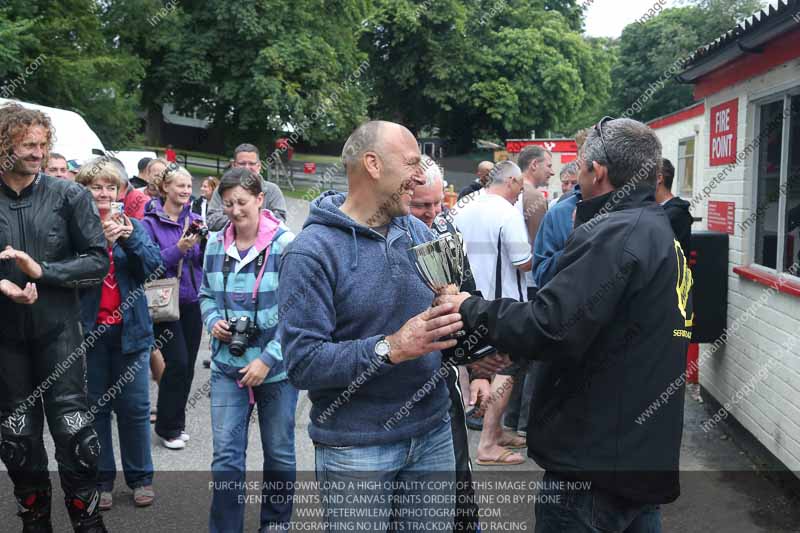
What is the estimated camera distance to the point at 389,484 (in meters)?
2.70

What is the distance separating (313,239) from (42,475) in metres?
2.37

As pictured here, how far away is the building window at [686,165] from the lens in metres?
15.8

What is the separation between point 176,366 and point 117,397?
3.58 ft

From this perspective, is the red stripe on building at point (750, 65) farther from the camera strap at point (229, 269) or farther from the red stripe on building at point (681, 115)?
the red stripe on building at point (681, 115)

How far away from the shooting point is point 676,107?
5234 cm

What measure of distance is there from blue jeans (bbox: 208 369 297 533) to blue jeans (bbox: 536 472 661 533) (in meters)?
1.79

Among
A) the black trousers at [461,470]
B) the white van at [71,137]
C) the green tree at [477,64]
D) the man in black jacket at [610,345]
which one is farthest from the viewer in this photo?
the green tree at [477,64]

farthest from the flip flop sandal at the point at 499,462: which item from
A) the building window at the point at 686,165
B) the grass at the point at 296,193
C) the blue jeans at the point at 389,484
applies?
the grass at the point at 296,193

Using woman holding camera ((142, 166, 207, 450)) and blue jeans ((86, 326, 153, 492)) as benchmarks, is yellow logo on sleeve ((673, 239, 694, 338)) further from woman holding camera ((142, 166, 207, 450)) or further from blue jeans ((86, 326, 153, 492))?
woman holding camera ((142, 166, 207, 450))

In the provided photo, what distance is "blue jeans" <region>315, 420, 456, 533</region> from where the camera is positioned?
262 centimetres

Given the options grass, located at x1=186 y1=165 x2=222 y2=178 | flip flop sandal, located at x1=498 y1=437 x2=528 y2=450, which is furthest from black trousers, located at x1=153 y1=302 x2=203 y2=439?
grass, located at x1=186 y1=165 x2=222 y2=178

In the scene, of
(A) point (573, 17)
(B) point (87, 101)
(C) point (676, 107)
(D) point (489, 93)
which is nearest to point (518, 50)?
(D) point (489, 93)

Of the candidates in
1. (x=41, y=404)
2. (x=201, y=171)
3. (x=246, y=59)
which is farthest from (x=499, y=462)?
(x=201, y=171)

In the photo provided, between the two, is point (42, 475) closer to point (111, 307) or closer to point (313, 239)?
point (111, 307)
